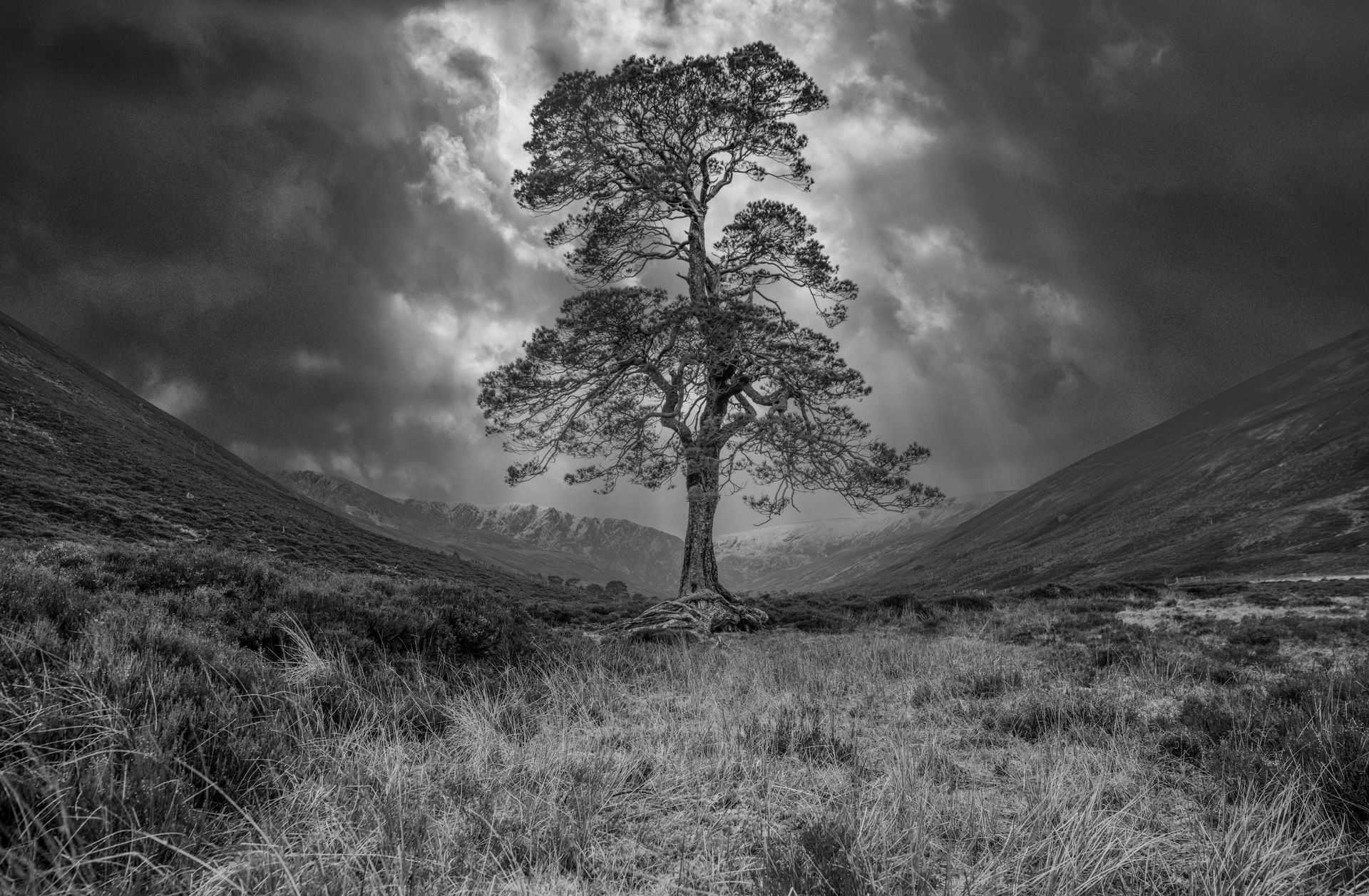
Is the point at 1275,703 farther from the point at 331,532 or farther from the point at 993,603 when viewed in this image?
the point at 331,532

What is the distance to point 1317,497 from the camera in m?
76.3

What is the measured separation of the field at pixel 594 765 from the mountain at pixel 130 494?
40.8ft

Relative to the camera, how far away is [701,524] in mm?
16391

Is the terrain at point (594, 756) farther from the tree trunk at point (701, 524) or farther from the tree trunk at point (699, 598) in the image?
the tree trunk at point (701, 524)

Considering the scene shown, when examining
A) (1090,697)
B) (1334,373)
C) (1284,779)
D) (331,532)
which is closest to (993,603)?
(1090,697)

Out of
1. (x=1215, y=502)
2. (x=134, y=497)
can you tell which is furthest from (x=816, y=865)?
(x=1215, y=502)

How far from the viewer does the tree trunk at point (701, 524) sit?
15766 mm

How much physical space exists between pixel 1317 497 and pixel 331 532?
113 metres

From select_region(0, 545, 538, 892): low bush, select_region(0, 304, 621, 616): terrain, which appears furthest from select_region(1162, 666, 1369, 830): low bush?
select_region(0, 304, 621, 616): terrain

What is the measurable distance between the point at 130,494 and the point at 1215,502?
428 ft

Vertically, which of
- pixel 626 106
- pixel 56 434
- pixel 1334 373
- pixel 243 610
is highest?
pixel 1334 373

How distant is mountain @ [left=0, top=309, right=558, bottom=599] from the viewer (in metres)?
26.2

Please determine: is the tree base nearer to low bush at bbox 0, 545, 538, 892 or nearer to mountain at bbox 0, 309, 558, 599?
low bush at bbox 0, 545, 538, 892

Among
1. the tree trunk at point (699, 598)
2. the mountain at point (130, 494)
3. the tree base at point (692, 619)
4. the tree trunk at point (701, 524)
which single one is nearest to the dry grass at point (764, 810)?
the tree base at point (692, 619)
